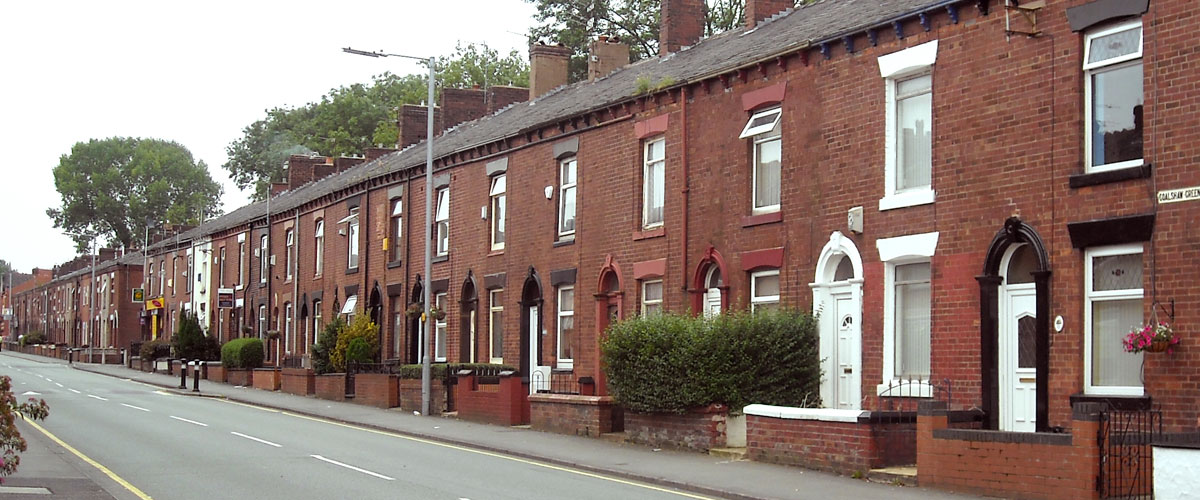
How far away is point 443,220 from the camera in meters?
36.3

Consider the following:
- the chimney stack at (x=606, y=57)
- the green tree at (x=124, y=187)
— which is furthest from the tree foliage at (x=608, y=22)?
the green tree at (x=124, y=187)

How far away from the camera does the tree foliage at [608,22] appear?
167 feet

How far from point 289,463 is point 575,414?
265 inches

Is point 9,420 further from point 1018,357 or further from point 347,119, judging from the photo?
point 347,119

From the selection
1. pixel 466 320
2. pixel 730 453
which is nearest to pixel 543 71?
pixel 466 320

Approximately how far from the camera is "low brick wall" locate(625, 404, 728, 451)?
68.4 feet

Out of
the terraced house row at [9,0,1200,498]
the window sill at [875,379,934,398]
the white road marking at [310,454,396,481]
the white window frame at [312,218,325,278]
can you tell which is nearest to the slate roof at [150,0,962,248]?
the terraced house row at [9,0,1200,498]

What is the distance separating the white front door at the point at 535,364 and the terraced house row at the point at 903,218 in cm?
8

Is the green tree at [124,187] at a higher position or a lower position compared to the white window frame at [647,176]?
higher

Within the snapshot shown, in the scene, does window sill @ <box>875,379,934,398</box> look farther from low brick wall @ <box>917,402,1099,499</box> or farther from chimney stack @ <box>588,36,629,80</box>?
chimney stack @ <box>588,36,629,80</box>

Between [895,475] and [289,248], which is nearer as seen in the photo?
[895,475]

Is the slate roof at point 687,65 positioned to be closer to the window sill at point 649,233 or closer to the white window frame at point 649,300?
the window sill at point 649,233

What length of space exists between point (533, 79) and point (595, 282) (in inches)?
468

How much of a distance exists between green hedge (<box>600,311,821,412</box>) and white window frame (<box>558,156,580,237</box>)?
787 cm
